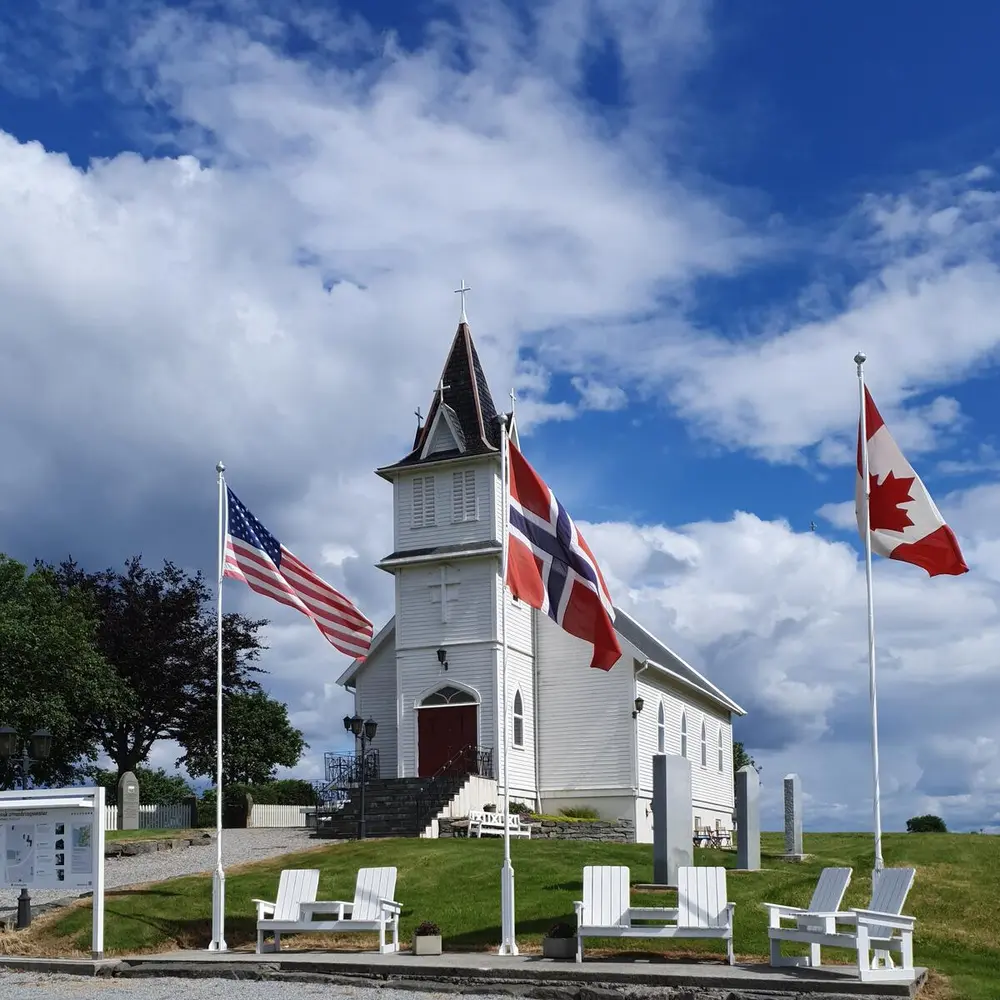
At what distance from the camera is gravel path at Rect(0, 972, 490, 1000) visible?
1467 cm

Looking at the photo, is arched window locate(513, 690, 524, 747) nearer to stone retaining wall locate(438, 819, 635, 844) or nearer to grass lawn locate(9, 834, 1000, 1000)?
stone retaining wall locate(438, 819, 635, 844)

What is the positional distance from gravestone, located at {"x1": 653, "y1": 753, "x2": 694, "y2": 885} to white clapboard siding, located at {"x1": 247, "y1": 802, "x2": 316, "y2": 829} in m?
21.7

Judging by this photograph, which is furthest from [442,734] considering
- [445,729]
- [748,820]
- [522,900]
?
[522,900]

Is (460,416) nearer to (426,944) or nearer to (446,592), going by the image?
(446,592)

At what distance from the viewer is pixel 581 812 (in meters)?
37.0

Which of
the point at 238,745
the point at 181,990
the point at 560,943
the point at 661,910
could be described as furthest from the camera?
the point at 238,745

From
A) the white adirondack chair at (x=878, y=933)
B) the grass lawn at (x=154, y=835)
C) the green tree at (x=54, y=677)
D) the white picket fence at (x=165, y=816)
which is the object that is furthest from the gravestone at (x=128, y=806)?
the white adirondack chair at (x=878, y=933)

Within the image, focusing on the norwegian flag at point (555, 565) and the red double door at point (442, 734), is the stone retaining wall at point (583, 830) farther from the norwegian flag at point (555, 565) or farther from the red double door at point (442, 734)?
the norwegian flag at point (555, 565)

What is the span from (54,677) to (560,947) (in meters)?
34.1

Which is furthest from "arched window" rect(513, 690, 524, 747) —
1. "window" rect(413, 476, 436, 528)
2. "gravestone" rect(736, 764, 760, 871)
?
"gravestone" rect(736, 764, 760, 871)

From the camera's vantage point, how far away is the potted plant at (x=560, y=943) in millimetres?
16500

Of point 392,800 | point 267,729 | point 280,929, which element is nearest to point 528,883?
point 280,929

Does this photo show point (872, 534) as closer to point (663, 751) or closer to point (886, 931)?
Result: point (886, 931)

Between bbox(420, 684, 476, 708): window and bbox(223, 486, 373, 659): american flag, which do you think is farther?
bbox(420, 684, 476, 708): window
